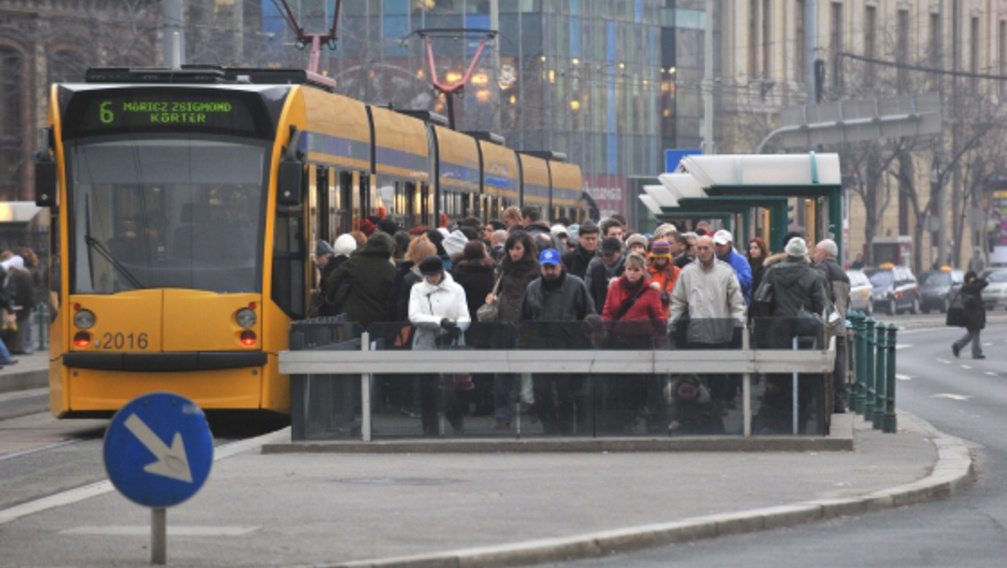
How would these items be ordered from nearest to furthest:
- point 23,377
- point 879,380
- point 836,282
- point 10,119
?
point 879,380 → point 836,282 → point 23,377 → point 10,119

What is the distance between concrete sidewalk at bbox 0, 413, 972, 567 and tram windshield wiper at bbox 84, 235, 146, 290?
76.1 inches

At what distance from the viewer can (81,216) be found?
17.5 meters

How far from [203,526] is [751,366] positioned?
555 centimetres

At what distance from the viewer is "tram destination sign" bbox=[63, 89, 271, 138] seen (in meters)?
17.9

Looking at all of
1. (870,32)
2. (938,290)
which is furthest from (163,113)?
(870,32)

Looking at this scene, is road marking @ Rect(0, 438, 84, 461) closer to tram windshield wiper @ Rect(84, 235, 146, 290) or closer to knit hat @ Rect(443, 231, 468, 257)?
tram windshield wiper @ Rect(84, 235, 146, 290)

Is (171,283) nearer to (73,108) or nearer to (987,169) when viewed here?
(73,108)

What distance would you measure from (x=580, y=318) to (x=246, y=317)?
9.64 ft

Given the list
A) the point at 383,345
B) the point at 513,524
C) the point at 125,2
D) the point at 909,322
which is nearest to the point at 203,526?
the point at 513,524

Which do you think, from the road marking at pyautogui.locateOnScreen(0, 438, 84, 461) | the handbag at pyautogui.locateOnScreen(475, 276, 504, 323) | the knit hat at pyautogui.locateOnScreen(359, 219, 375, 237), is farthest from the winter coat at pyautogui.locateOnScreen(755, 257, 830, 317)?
Result: the road marking at pyautogui.locateOnScreen(0, 438, 84, 461)

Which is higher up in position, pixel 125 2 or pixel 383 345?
pixel 125 2

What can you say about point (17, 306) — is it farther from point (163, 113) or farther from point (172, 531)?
point (172, 531)

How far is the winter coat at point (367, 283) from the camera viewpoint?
690 inches

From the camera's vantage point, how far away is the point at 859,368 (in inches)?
808
